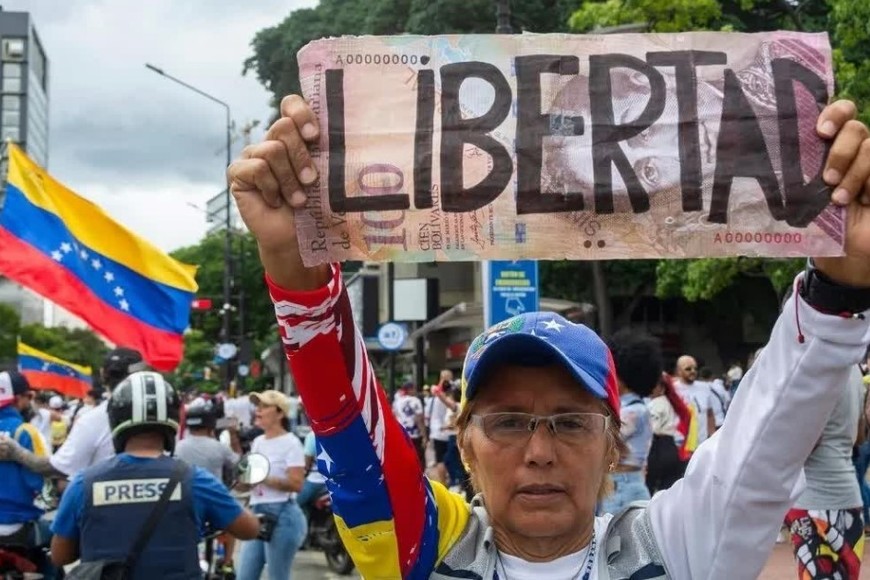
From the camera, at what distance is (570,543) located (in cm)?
243

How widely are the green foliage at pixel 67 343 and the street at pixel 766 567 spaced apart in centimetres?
7071

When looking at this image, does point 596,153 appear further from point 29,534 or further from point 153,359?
point 153,359

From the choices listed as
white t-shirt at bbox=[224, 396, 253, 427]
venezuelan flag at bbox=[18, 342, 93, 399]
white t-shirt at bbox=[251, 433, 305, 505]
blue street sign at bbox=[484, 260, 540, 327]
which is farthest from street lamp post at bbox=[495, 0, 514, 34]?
venezuelan flag at bbox=[18, 342, 93, 399]

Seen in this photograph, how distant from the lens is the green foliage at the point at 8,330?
80.7m

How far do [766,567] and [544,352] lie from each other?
28.9ft

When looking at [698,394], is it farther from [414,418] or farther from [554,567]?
[554,567]

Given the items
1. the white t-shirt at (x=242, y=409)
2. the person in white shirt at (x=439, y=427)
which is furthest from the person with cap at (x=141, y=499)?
the white t-shirt at (x=242, y=409)

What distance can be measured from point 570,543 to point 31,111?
178m

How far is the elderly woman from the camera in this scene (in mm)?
2172

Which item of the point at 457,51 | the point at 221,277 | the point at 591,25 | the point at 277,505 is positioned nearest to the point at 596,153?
the point at 457,51

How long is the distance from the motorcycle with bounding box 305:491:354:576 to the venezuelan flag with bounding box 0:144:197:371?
121 inches

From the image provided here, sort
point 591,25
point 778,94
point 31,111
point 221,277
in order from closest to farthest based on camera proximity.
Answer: point 778,94, point 591,25, point 221,277, point 31,111

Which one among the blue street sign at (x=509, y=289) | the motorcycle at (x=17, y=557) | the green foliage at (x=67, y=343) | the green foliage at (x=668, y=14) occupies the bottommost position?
the green foliage at (x=67, y=343)

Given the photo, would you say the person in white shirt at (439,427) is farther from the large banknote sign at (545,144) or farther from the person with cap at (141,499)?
the large banknote sign at (545,144)
